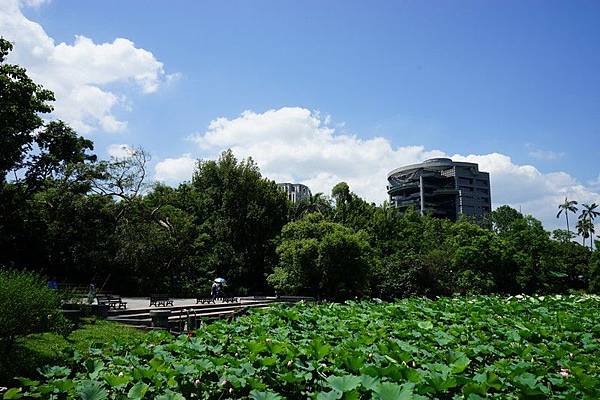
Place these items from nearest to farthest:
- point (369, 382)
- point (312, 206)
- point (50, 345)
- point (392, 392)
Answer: point (392, 392) < point (369, 382) < point (50, 345) < point (312, 206)

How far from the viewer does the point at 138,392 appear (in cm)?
310

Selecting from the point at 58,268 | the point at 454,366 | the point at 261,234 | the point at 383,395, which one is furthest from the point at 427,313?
the point at 261,234

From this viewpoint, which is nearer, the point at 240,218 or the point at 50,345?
the point at 50,345

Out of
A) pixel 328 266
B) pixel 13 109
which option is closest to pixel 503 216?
pixel 328 266

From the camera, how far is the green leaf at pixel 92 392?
299 cm

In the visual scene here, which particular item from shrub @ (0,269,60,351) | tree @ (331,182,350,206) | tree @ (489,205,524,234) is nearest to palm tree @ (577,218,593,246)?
tree @ (489,205,524,234)

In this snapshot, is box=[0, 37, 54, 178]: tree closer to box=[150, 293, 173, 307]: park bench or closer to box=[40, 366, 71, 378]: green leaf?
box=[150, 293, 173, 307]: park bench

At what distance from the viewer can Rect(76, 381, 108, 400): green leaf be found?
299cm

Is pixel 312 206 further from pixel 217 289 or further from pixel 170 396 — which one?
pixel 170 396

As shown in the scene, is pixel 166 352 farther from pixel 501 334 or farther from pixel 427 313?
pixel 427 313

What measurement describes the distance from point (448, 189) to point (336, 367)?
80227mm

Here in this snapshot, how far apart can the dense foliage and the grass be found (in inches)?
220

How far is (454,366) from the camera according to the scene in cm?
375

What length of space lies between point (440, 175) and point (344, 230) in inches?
2533
